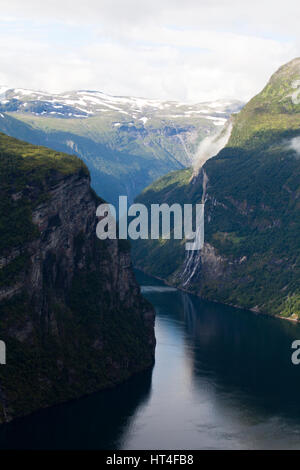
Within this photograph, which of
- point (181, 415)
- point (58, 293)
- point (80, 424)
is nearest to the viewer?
point (80, 424)

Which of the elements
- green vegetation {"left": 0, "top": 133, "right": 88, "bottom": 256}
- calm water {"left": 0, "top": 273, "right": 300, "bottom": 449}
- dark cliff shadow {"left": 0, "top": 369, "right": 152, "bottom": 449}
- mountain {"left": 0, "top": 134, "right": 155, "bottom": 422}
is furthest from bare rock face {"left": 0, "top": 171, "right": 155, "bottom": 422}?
calm water {"left": 0, "top": 273, "right": 300, "bottom": 449}

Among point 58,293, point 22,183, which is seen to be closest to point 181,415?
point 58,293

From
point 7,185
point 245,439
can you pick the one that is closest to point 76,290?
point 7,185

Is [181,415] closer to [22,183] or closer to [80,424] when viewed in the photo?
[80,424]

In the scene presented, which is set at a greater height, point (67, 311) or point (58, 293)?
point (58, 293)

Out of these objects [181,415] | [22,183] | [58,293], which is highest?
[22,183]

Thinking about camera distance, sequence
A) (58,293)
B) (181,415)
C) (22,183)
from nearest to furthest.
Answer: (181,415) → (22,183) → (58,293)
